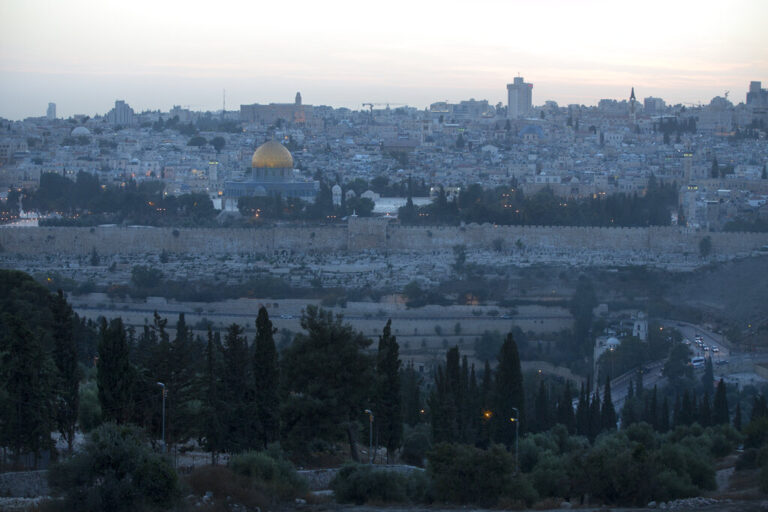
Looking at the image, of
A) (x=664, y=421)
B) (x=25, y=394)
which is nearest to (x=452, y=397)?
(x=664, y=421)

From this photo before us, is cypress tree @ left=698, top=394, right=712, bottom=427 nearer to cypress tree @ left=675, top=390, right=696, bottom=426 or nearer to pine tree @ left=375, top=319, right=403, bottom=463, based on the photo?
cypress tree @ left=675, top=390, right=696, bottom=426

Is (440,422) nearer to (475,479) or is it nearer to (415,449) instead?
(415,449)

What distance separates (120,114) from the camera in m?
94.5

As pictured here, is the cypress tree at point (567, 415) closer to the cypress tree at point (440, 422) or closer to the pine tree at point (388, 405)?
the cypress tree at point (440, 422)

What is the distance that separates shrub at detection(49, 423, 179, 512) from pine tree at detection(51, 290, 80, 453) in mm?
2961

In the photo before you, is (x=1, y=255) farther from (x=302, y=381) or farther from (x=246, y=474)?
(x=246, y=474)

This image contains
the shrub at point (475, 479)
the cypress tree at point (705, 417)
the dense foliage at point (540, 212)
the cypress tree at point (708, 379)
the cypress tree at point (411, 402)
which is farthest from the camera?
the dense foliage at point (540, 212)

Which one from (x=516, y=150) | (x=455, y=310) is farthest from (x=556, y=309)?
(x=516, y=150)

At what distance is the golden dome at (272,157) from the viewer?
55062 mm

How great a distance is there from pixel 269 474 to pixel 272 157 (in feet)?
136

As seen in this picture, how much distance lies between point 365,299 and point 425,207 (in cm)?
1318

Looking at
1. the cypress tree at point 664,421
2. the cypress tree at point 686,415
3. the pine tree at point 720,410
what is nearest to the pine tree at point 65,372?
the cypress tree at point 664,421

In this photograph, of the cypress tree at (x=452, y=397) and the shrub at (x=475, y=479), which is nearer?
the shrub at (x=475, y=479)

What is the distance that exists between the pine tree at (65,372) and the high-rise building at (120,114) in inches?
3074
